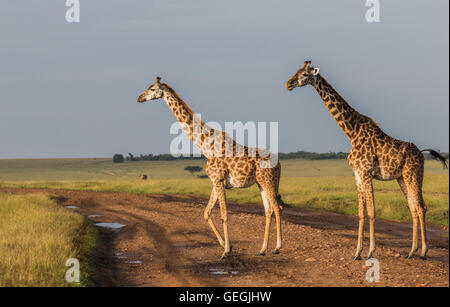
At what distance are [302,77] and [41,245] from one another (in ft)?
25.4

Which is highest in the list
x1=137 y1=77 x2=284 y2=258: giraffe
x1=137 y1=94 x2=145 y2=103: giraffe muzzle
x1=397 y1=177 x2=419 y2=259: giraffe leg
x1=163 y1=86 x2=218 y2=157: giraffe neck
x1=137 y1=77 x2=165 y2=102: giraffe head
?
x1=137 y1=77 x2=165 y2=102: giraffe head

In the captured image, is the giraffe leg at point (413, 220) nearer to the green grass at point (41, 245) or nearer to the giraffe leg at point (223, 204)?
the giraffe leg at point (223, 204)

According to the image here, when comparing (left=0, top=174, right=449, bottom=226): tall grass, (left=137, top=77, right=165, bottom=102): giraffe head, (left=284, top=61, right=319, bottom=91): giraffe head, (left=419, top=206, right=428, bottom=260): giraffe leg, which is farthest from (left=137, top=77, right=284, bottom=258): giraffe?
(left=0, top=174, right=449, bottom=226): tall grass

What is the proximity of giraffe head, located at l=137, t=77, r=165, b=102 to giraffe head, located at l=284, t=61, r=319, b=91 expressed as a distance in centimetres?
327

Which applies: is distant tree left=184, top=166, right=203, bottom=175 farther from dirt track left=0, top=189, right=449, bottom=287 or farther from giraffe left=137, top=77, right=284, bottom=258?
giraffe left=137, top=77, right=284, bottom=258

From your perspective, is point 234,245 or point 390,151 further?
point 234,245

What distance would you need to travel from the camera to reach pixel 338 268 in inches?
512

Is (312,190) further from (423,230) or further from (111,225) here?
(423,230)

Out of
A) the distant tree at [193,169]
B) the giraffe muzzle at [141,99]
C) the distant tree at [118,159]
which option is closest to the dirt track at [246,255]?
the giraffe muzzle at [141,99]

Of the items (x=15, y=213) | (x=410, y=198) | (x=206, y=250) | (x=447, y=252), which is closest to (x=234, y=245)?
(x=206, y=250)

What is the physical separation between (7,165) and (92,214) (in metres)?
Result: 93.2

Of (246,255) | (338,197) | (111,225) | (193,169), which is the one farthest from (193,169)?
(246,255)

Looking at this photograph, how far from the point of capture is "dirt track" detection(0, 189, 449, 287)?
12.1m
